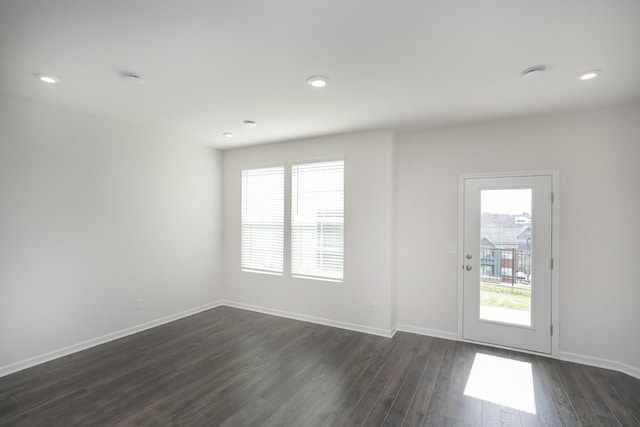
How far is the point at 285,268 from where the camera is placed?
4.99 m

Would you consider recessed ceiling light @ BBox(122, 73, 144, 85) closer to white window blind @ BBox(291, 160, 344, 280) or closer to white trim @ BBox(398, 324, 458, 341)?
white window blind @ BBox(291, 160, 344, 280)

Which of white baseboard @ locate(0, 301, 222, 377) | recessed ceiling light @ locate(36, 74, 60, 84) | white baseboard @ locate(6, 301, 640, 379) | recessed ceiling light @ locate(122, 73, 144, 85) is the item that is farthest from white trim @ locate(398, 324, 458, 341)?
recessed ceiling light @ locate(36, 74, 60, 84)

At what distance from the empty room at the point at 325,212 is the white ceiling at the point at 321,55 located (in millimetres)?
20

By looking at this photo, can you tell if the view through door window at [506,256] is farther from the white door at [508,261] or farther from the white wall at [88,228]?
the white wall at [88,228]

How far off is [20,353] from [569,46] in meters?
5.41

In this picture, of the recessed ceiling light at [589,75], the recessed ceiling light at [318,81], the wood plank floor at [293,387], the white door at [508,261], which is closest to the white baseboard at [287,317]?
the wood plank floor at [293,387]

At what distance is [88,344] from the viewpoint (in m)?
3.70

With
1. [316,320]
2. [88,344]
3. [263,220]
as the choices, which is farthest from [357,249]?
[88,344]

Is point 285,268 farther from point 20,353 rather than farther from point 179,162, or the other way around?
point 20,353

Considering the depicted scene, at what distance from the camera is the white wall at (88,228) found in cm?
A: 315

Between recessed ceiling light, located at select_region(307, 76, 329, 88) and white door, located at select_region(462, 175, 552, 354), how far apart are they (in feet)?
7.53

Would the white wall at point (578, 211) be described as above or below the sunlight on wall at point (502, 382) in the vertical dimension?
above

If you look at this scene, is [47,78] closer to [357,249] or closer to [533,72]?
[357,249]

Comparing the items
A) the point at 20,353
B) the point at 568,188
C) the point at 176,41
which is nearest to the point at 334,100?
the point at 176,41
